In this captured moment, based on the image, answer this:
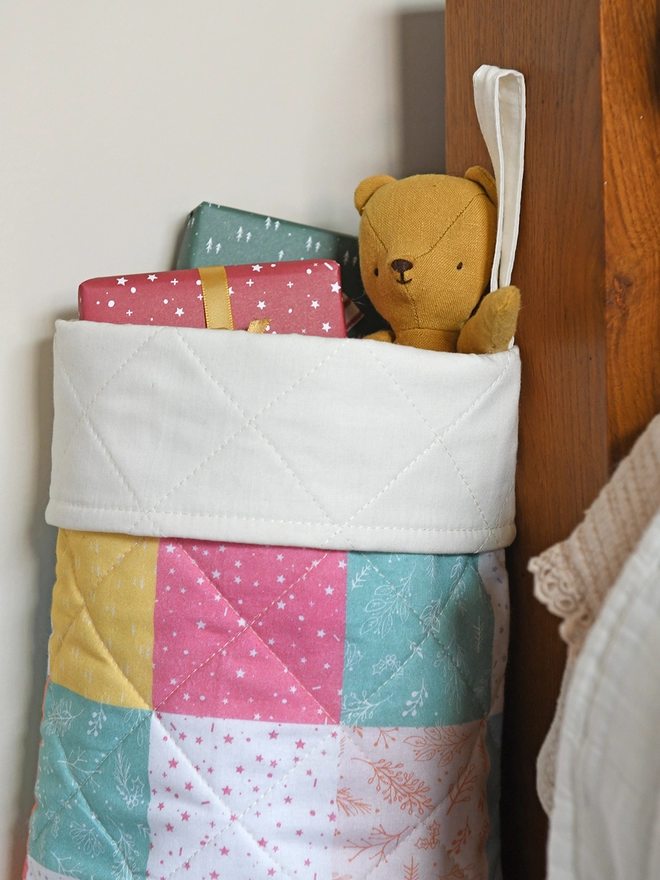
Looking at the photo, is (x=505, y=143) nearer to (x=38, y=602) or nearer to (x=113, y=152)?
(x=113, y=152)

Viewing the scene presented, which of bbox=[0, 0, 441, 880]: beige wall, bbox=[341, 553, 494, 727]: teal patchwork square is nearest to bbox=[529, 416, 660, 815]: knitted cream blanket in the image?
bbox=[341, 553, 494, 727]: teal patchwork square

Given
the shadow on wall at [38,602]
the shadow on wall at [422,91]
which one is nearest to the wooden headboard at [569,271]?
the shadow on wall at [422,91]

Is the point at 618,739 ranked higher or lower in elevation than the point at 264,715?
higher

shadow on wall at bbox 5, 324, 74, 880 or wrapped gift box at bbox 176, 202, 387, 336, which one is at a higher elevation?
wrapped gift box at bbox 176, 202, 387, 336

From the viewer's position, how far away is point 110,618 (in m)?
0.68

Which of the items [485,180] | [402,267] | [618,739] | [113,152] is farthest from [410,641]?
[113,152]

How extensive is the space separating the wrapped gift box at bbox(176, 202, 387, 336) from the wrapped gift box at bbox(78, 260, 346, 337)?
2.7 inches

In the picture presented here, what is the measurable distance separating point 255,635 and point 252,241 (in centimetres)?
42

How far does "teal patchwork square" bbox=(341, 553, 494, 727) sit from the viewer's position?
0.66 m

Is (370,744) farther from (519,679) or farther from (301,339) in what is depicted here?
(301,339)

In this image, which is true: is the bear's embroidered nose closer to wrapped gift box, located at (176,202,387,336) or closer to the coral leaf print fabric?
wrapped gift box, located at (176,202,387,336)

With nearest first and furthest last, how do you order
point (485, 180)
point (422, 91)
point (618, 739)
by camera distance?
1. point (618, 739)
2. point (485, 180)
3. point (422, 91)

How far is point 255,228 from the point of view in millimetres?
829

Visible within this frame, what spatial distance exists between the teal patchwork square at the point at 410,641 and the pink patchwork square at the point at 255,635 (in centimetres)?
2
